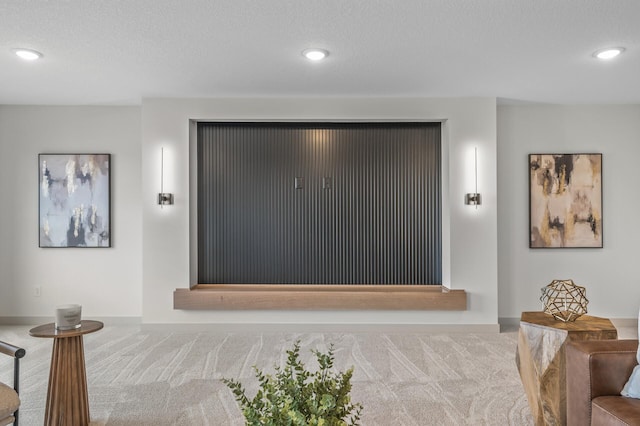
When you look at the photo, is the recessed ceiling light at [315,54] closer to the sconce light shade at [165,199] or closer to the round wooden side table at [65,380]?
the sconce light shade at [165,199]

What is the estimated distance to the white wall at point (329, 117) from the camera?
4.64m

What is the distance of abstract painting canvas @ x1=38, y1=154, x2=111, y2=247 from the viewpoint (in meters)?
4.97

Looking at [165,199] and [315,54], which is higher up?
[315,54]

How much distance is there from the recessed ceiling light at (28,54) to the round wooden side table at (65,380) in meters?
2.31

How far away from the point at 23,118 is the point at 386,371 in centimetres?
504

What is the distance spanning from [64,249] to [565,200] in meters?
5.99

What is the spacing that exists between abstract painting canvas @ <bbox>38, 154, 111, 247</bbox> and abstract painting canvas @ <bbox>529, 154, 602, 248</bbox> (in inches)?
201

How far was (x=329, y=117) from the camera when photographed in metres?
4.71

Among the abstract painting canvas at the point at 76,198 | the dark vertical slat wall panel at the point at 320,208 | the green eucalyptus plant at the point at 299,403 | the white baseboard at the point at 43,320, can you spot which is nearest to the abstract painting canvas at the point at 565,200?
the dark vertical slat wall panel at the point at 320,208

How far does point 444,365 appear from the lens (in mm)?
3564

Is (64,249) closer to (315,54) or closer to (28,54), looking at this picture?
(28,54)

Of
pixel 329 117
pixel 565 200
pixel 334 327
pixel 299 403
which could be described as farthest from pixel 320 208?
pixel 299 403

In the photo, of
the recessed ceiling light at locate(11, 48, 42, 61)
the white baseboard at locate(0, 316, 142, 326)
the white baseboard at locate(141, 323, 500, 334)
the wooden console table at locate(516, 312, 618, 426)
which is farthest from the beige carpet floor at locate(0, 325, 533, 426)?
the recessed ceiling light at locate(11, 48, 42, 61)

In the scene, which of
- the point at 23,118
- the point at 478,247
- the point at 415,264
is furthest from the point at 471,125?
the point at 23,118
